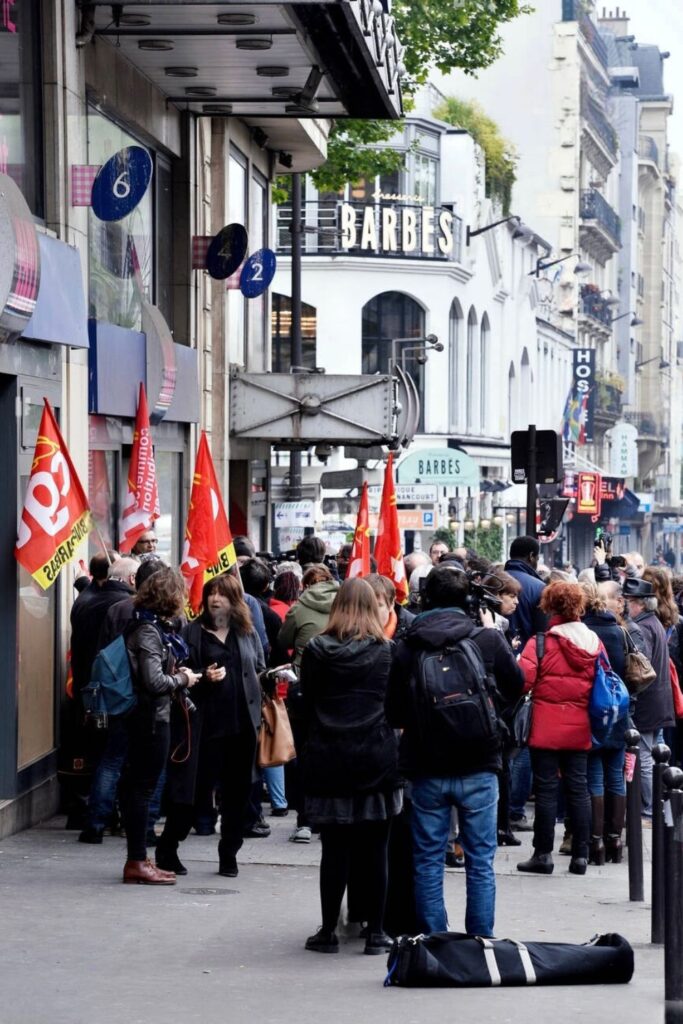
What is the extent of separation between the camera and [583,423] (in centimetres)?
7512

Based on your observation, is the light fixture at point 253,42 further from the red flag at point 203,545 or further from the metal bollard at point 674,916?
the metal bollard at point 674,916

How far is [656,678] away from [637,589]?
25.1 inches

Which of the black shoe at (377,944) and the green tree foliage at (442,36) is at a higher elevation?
the green tree foliage at (442,36)

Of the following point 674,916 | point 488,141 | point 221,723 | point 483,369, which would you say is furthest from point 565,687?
point 488,141

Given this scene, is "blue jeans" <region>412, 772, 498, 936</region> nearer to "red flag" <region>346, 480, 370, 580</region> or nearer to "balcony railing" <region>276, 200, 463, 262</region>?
"red flag" <region>346, 480, 370, 580</region>

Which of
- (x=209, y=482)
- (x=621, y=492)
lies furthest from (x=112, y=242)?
(x=621, y=492)

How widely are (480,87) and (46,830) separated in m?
63.5

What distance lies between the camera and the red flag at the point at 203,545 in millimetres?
13773

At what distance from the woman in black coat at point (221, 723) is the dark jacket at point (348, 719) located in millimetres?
1778

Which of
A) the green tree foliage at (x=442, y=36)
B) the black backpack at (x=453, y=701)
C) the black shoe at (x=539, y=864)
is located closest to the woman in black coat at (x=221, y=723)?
the black shoe at (x=539, y=864)

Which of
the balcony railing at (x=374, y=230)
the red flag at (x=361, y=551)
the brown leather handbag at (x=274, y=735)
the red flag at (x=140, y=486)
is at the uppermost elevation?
the balcony railing at (x=374, y=230)

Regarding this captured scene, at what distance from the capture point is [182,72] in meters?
16.7

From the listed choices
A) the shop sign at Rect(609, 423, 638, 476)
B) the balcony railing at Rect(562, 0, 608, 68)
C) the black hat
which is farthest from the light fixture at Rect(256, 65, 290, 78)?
the shop sign at Rect(609, 423, 638, 476)

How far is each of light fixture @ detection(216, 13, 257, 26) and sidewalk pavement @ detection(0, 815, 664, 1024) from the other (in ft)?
20.6
